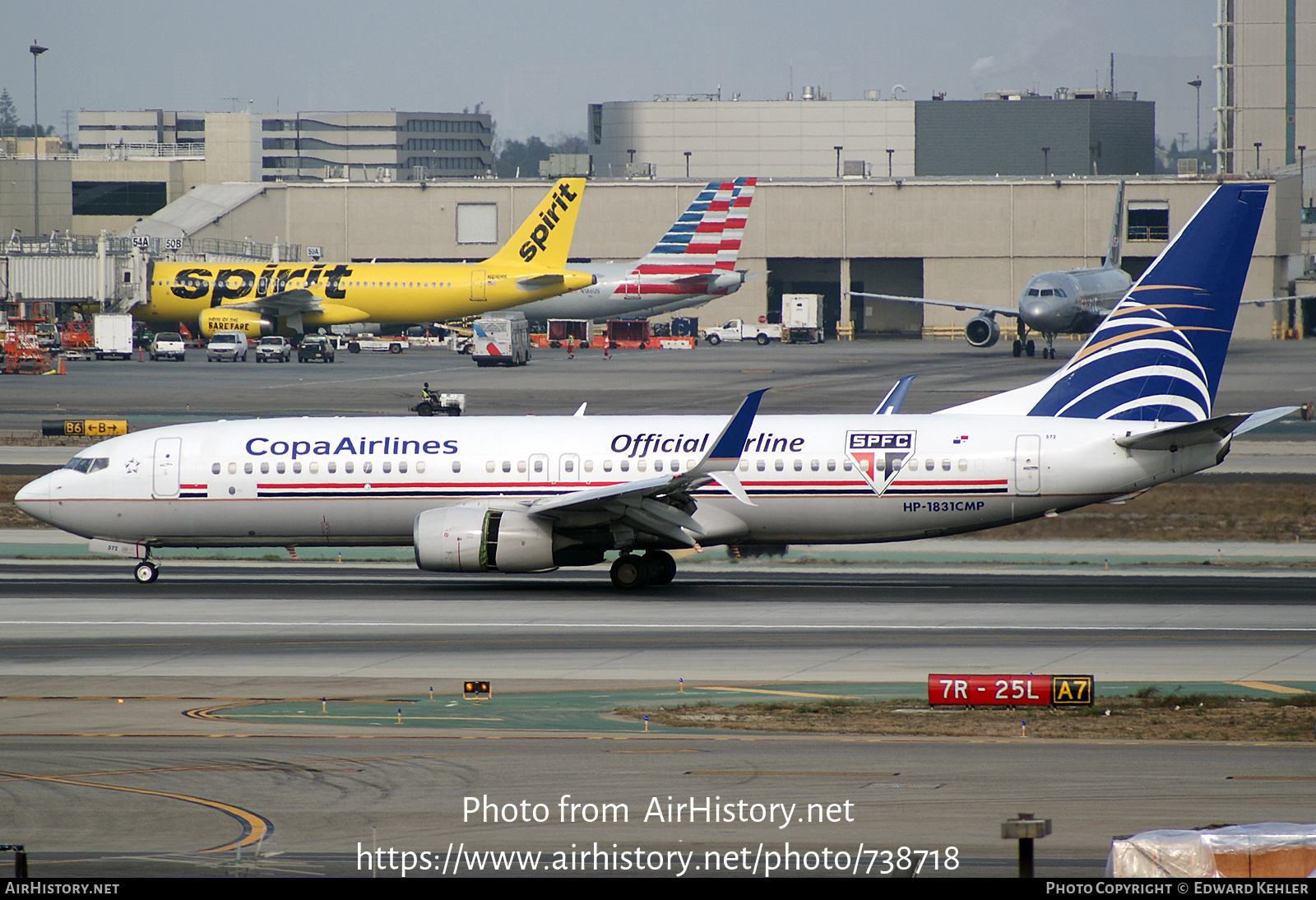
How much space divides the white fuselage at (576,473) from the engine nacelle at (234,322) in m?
64.9

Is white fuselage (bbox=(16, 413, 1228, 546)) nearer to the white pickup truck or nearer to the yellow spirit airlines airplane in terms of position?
the yellow spirit airlines airplane

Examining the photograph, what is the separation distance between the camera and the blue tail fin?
3297cm

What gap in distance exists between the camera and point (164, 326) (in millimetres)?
112312

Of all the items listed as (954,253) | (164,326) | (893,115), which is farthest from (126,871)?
(893,115)

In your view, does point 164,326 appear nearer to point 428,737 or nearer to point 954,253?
point 954,253

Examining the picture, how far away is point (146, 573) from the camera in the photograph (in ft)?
111

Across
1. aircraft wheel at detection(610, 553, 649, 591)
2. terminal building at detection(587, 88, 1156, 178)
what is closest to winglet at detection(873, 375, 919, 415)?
aircraft wheel at detection(610, 553, 649, 591)

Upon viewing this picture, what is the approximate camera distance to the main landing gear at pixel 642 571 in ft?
107

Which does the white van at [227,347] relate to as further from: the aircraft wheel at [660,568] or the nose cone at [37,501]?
the aircraft wheel at [660,568]

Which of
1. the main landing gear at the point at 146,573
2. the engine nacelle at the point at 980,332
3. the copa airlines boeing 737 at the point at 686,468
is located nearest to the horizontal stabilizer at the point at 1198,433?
the copa airlines boeing 737 at the point at 686,468

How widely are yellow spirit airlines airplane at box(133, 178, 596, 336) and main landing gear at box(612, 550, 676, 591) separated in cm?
6724

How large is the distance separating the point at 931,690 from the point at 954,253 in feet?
352

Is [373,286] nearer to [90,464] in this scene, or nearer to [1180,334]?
[90,464]

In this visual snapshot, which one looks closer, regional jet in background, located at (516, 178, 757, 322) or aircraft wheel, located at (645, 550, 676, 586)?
aircraft wheel, located at (645, 550, 676, 586)
